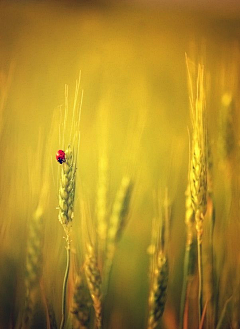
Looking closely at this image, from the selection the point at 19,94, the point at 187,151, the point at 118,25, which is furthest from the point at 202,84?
the point at 19,94

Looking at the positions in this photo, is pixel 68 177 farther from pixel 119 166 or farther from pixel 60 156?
pixel 119 166

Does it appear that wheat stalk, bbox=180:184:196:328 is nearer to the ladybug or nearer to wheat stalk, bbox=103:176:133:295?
wheat stalk, bbox=103:176:133:295

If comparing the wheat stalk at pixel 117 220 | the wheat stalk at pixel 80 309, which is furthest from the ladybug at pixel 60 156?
the wheat stalk at pixel 80 309

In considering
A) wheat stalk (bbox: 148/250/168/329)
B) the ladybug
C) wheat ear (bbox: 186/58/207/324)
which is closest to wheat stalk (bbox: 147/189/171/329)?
wheat stalk (bbox: 148/250/168/329)

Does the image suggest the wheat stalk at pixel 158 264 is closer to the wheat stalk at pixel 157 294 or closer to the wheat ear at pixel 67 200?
the wheat stalk at pixel 157 294

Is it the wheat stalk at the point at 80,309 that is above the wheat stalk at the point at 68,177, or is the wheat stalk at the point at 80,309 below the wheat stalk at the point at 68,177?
below

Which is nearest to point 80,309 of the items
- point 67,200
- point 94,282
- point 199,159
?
point 94,282

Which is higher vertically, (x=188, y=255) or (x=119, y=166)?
(x=119, y=166)
